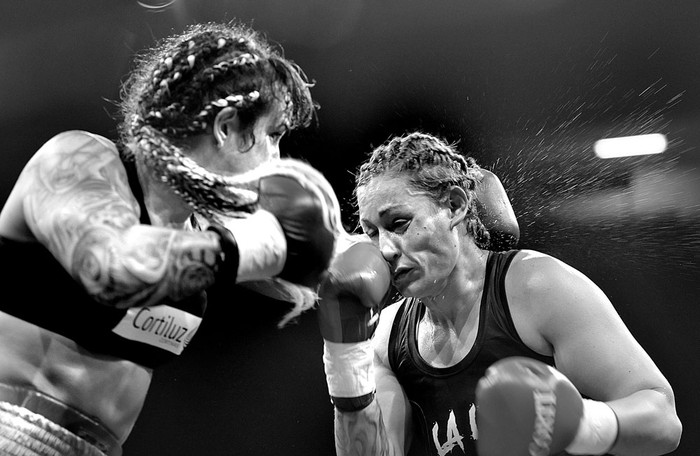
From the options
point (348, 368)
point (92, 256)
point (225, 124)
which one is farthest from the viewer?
point (348, 368)

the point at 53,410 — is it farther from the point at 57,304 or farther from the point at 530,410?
the point at 530,410

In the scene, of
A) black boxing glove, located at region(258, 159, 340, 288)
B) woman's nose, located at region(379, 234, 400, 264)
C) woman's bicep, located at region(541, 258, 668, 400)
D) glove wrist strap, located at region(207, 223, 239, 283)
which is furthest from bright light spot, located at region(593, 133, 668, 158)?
A: glove wrist strap, located at region(207, 223, 239, 283)

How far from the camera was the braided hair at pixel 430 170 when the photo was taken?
7.36 feet

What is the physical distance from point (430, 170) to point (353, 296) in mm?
516

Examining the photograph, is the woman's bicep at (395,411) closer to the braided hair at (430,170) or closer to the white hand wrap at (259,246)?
the braided hair at (430,170)

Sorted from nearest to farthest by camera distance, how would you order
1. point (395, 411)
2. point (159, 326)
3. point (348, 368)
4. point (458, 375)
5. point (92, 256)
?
1. point (92, 256)
2. point (159, 326)
3. point (348, 368)
4. point (458, 375)
5. point (395, 411)

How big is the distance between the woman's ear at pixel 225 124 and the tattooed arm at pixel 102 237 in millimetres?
359

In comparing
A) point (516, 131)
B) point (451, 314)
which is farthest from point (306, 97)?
point (516, 131)

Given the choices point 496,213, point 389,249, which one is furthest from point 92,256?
point 496,213

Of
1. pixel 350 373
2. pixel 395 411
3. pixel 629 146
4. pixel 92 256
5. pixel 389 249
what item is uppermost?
pixel 629 146

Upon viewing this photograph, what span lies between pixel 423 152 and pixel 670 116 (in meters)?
1.22

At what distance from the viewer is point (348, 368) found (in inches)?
78.3

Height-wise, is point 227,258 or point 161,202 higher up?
point 227,258

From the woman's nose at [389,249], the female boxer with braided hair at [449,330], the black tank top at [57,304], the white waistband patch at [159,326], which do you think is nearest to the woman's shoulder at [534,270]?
the female boxer with braided hair at [449,330]
